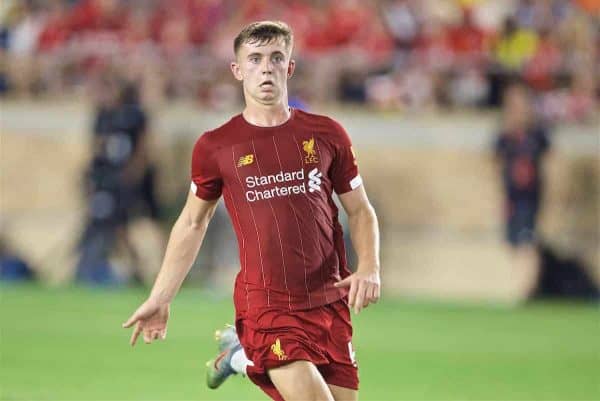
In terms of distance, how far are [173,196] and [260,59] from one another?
40.7 feet

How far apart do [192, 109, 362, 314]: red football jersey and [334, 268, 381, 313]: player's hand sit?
293 millimetres

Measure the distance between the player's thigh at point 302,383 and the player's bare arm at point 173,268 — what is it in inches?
27.0

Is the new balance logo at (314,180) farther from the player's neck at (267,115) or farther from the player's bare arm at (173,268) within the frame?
the player's bare arm at (173,268)

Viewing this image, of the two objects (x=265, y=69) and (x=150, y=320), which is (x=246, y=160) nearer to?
(x=265, y=69)

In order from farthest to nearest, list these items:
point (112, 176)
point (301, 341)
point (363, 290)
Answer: point (112, 176)
point (301, 341)
point (363, 290)

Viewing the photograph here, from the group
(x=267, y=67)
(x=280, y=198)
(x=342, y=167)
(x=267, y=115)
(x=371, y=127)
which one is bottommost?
(x=280, y=198)

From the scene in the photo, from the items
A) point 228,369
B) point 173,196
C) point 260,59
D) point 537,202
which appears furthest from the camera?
point 173,196

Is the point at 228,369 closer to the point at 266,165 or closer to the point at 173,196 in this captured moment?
the point at 266,165

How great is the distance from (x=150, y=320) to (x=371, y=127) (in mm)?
11448

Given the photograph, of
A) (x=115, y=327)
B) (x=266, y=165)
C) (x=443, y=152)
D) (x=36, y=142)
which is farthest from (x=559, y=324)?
(x=266, y=165)

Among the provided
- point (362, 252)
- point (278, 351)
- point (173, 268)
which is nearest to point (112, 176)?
point (173, 268)

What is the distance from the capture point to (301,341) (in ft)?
21.0

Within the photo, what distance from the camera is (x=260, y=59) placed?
6.47 meters

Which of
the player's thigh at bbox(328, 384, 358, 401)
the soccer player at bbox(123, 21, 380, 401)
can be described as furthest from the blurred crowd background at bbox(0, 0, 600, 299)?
the player's thigh at bbox(328, 384, 358, 401)
